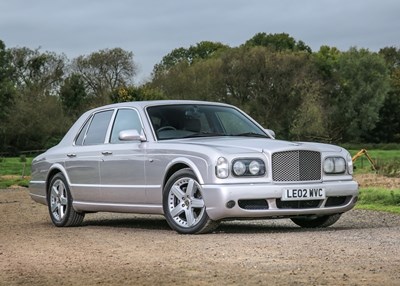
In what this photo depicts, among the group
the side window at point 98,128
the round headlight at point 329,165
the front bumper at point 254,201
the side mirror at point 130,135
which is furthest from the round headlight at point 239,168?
the side window at point 98,128

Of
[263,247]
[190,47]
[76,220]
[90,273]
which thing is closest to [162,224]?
[76,220]

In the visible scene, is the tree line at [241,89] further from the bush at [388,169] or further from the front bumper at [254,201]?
the front bumper at [254,201]

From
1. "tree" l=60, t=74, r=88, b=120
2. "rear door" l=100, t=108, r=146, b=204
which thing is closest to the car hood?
"rear door" l=100, t=108, r=146, b=204

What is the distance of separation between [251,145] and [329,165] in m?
1.05

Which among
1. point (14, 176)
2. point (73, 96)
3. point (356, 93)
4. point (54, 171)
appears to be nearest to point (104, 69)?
point (73, 96)

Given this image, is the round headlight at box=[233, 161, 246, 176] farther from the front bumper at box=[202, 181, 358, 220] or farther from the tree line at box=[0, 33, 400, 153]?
Answer: the tree line at box=[0, 33, 400, 153]

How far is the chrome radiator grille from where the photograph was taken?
34.9 feet

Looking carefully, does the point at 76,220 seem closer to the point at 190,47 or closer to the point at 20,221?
the point at 20,221

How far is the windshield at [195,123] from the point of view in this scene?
38.7 ft

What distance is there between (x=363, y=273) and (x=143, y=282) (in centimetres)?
176

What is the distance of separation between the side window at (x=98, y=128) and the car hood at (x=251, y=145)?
1853 mm

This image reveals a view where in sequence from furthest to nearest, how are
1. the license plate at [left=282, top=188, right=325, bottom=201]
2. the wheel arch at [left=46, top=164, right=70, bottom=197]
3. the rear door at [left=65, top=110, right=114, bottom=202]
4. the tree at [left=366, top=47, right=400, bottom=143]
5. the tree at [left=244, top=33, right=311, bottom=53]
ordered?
the tree at [left=244, top=33, right=311, bottom=53]
the tree at [left=366, top=47, right=400, bottom=143]
the wheel arch at [left=46, top=164, right=70, bottom=197]
the rear door at [left=65, top=110, right=114, bottom=202]
the license plate at [left=282, top=188, right=325, bottom=201]

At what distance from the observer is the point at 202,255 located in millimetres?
8500

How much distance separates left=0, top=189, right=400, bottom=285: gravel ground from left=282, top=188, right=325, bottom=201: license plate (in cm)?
43
